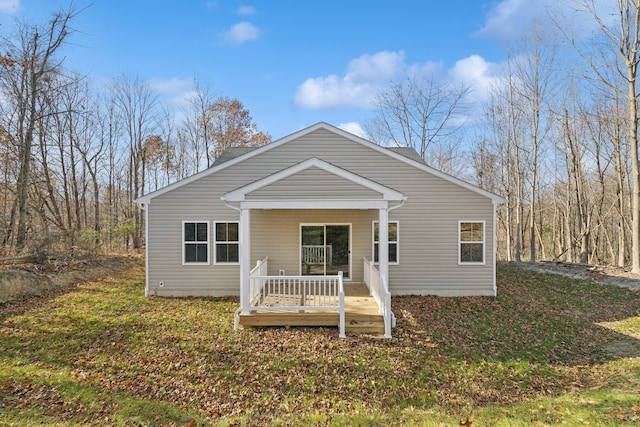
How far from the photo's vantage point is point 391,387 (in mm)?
5375

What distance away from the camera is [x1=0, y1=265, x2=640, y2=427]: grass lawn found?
15.0ft

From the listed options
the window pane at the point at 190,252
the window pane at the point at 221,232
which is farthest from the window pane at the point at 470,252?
the window pane at the point at 190,252

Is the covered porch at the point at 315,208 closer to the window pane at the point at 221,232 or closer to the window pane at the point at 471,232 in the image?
the window pane at the point at 221,232

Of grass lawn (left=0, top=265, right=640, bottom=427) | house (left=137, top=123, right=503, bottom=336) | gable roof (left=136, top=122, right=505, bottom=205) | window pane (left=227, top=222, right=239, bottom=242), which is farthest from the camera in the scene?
window pane (left=227, top=222, right=239, bottom=242)

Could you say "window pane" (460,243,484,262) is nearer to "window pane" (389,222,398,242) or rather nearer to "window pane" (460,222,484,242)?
"window pane" (460,222,484,242)

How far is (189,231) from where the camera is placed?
10711 millimetres

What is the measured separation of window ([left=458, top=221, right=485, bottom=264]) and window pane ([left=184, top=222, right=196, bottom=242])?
888cm

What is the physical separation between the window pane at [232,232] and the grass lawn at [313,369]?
2.37m

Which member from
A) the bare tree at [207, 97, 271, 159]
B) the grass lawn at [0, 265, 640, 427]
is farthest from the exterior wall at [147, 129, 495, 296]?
the bare tree at [207, 97, 271, 159]

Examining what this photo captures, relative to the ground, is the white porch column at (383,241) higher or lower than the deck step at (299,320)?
higher

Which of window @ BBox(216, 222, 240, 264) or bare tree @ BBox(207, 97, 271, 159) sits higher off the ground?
bare tree @ BBox(207, 97, 271, 159)

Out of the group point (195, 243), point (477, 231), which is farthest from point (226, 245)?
point (477, 231)

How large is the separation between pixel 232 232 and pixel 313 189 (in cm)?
420

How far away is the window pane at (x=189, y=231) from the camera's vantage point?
10.7m
